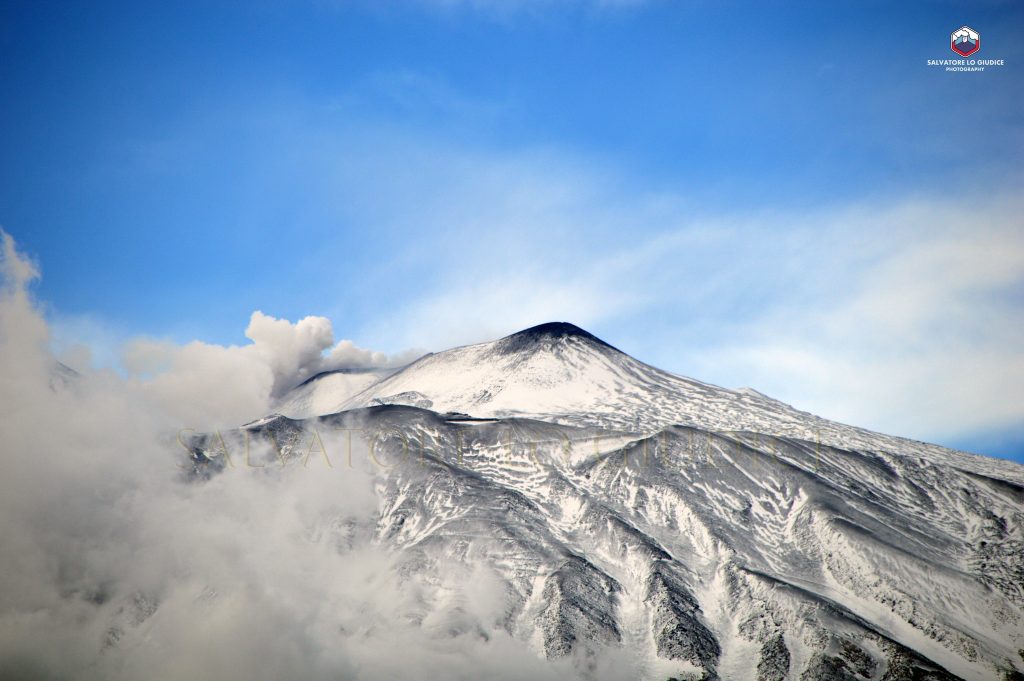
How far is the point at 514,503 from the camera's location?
19462cm

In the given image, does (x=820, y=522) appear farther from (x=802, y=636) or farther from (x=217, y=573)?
(x=217, y=573)

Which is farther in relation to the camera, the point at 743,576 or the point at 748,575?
the point at 743,576

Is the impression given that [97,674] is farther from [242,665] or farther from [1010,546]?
[1010,546]

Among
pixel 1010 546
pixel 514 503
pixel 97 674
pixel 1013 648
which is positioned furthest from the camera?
pixel 514 503

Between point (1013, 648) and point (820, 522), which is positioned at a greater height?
point (820, 522)

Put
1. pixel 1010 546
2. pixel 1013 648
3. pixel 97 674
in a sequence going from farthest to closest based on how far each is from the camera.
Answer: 1. pixel 1010 546
2. pixel 97 674
3. pixel 1013 648

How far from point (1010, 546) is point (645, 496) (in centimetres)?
8081

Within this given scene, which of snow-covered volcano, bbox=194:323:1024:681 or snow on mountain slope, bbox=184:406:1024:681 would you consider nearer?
snow on mountain slope, bbox=184:406:1024:681

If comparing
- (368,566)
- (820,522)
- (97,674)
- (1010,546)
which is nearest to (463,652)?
(368,566)

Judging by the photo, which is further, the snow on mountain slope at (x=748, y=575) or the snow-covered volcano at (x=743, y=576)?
the snow-covered volcano at (x=743, y=576)

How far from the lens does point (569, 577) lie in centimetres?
16625

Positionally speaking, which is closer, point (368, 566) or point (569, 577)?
point (569, 577)

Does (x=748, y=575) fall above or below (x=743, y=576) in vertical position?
above

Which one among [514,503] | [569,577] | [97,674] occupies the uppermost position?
[514,503]
